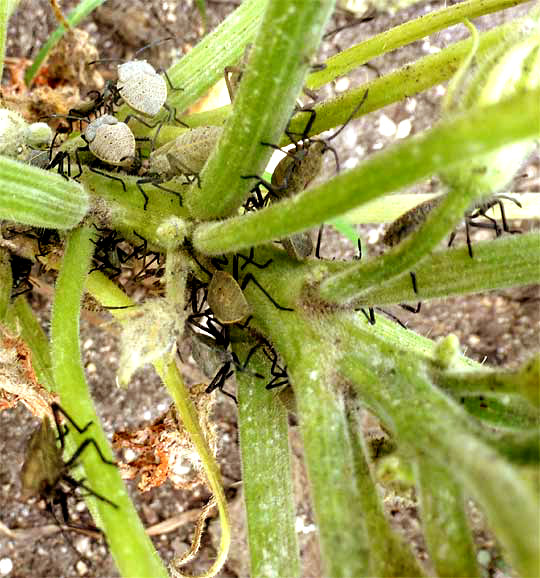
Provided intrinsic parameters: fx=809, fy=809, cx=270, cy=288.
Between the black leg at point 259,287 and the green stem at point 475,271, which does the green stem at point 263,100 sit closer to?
the black leg at point 259,287

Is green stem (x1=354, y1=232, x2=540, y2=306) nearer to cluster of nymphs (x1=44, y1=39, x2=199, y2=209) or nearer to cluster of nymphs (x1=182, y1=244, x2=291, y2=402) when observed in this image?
cluster of nymphs (x1=182, y1=244, x2=291, y2=402)

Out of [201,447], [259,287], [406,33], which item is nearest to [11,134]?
[259,287]

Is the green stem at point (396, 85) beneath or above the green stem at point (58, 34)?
beneath

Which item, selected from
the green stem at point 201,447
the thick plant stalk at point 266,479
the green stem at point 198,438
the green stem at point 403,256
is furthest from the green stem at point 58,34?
the green stem at point 403,256

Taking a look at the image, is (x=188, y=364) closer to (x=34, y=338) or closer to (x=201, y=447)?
(x=34, y=338)

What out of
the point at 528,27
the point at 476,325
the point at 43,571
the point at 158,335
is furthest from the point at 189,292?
the point at 476,325

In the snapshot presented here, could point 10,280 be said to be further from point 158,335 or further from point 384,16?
point 384,16

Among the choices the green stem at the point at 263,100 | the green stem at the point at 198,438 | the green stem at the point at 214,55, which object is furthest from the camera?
the green stem at the point at 214,55

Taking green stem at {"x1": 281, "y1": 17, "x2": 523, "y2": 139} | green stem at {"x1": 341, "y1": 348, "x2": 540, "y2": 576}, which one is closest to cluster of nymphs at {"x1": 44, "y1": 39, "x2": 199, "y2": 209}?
green stem at {"x1": 281, "y1": 17, "x2": 523, "y2": 139}
